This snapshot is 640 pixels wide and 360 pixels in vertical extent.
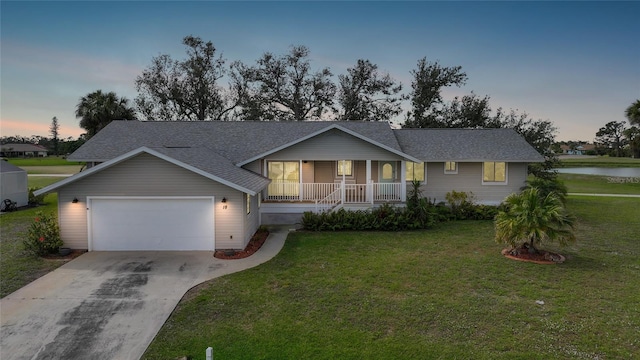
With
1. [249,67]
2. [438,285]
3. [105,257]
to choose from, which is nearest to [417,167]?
[438,285]

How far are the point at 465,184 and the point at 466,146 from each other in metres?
2.25

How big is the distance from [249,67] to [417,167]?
24537mm

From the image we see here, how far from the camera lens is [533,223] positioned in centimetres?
1019

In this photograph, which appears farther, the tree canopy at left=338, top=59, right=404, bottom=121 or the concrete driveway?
the tree canopy at left=338, top=59, right=404, bottom=121

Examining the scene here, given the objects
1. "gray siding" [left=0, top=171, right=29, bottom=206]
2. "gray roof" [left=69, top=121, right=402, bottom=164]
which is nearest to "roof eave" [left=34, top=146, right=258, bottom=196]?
"gray roof" [left=69, top=121, right=402, bottom=164]

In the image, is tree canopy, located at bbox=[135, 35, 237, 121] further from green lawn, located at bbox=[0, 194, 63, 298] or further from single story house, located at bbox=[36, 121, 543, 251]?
green lawn, located at bbox=[0, 194, 63, 298]

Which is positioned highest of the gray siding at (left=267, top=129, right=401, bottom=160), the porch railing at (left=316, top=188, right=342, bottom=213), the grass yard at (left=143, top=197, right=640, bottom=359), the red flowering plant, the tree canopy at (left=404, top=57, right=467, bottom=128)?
the tree canopy at (left=404, top=57, right=467, bottom=128)

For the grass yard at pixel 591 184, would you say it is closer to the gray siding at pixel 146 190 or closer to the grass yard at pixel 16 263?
the gray siding at pixel 146 190

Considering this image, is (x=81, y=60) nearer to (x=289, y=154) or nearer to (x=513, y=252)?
(x=289, y=154)

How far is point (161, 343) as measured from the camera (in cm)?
589

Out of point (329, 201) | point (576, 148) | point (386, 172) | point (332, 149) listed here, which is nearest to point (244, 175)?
point (329, 201)

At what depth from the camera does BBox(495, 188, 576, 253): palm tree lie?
10133mm

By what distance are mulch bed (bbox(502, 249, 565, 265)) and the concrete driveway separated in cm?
766

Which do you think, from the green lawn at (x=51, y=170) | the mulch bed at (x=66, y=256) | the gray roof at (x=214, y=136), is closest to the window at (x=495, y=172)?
the gray roof at (x=214, y=136)
